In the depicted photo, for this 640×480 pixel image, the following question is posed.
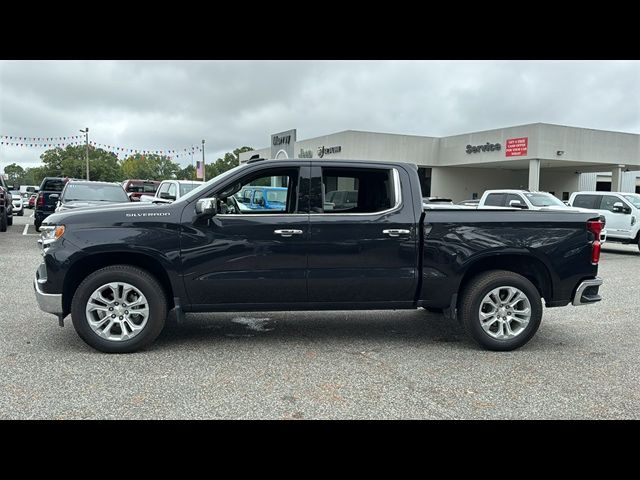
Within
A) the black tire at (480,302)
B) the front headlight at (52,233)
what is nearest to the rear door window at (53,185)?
the front headlight at (52,233)

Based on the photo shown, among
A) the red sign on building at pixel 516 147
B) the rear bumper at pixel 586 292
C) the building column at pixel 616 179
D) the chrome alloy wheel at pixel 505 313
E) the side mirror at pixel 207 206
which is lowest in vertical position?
the chrome alloy wheel at pixel 505 313

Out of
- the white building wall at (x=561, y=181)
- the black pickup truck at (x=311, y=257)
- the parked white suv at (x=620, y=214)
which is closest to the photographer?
the black pickup truck at (x=311, y=257)

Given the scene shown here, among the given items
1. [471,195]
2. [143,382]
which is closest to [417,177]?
[143,382]

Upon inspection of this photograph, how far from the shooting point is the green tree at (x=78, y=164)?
88.9 meters

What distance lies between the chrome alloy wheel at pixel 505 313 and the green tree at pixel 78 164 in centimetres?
9013

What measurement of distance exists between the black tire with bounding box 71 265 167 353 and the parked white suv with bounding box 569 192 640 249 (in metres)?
14.2

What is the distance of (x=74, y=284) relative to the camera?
5.41m

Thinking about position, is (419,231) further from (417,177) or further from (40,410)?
(40,410)

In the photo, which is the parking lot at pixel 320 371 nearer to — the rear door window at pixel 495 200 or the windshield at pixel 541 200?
the windshield at pixel 541 200

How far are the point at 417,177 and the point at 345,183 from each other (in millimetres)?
774

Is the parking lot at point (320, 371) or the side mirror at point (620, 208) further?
the side mirror at point (620, 208)

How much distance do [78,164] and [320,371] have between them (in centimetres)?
9363

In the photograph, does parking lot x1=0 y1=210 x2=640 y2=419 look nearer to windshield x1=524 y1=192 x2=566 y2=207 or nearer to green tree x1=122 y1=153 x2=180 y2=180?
windshield x1=524 y1=192 x2=566 y2=207

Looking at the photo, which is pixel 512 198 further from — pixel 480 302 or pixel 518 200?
pixel 480 302
